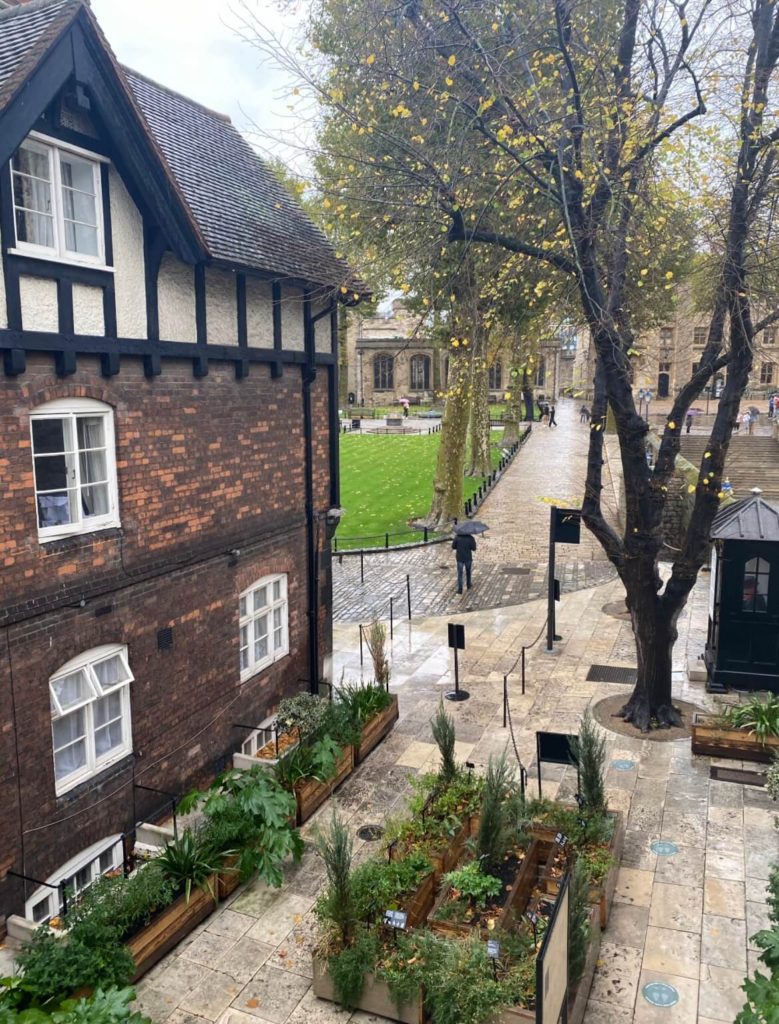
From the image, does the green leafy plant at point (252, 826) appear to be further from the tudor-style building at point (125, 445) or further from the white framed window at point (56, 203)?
the white framed window at point (56, 203)

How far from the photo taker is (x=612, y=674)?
13977mm

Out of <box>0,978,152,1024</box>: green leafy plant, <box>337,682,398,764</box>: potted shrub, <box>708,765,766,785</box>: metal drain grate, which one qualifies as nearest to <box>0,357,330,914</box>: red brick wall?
<box>337,682,398,764</box>: potted shrub

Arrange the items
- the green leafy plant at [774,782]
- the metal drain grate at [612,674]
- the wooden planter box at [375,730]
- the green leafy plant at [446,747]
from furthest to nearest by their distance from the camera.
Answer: the metal drain grate at [612,674], the wooden planter box at [375,730], the green leafy plant at [446,747], the green leafy plant at [774,782]

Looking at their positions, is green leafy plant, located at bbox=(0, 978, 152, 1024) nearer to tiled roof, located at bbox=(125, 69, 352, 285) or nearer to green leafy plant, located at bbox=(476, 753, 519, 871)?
green leafy plant, located at bbox=(476, 753, 519, 871)

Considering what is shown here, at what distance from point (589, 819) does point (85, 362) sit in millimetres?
6750

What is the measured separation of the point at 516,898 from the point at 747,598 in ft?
24.7

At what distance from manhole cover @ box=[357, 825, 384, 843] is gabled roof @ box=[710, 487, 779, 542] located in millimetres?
6611

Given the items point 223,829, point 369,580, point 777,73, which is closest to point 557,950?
point 223,829

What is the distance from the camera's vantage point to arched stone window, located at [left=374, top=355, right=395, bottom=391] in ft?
263

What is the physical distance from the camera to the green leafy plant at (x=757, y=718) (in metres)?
10.3

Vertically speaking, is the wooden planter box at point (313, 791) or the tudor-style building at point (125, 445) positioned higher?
the tudor-style building at point (125, 445)

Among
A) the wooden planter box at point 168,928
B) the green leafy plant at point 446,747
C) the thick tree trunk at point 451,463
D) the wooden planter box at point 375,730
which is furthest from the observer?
the thick tree trunk at point 451,463

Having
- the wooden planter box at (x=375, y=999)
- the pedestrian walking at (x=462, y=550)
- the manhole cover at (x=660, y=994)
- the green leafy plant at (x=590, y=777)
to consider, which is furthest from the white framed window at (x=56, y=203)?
the pedestrian walking at (x=462, y=550)

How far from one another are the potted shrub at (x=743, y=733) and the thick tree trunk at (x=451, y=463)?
14.5 metres
